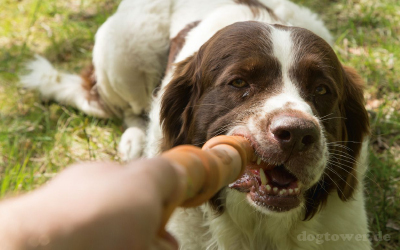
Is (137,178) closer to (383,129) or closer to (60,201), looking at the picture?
(60,201)

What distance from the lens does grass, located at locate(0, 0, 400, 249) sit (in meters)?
3.54

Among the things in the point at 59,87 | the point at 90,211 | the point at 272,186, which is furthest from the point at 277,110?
the point at 59,87

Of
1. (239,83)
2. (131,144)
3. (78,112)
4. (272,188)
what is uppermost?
(239,83)

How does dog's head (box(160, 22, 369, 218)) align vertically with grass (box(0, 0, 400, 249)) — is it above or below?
above

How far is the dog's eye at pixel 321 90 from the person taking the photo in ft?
8.44

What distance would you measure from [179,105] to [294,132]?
112cm

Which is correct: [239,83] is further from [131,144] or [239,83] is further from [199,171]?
[131,144]

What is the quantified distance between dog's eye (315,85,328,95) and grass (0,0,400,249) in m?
1.13

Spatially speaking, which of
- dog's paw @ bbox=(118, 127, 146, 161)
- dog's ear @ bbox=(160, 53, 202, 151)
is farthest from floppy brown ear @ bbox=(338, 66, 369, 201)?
dog's paw @ bbox=(118, 127, 146, 161)

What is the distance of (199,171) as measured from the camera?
1203 millimetres

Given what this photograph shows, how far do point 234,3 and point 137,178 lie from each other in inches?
128

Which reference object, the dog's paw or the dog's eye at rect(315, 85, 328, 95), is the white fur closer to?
the dog's paw

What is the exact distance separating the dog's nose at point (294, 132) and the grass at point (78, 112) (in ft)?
4.90

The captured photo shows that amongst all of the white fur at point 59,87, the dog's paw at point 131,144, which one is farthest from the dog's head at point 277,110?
the white fur at point 59,87
